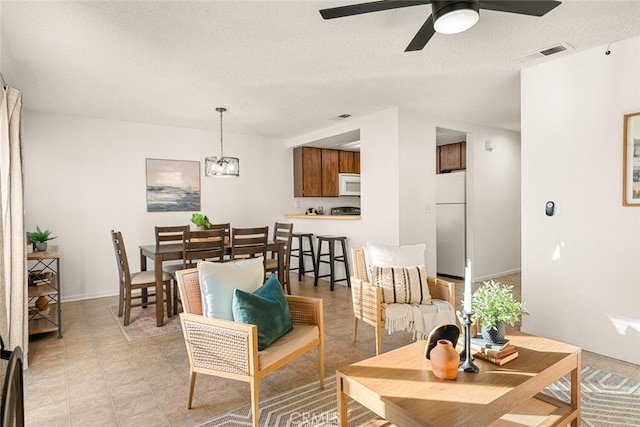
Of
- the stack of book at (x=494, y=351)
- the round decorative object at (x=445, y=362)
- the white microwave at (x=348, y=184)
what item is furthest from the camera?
the white microwave at (x=348, y=184)

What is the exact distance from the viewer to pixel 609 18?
2.36 m

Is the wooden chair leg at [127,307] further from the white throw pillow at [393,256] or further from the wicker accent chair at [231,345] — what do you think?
the white throw pillow at [393,256]

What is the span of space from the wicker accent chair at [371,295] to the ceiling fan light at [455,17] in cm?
175

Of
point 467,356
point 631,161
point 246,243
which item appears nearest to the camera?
point 467,356

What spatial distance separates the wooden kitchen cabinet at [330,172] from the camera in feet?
21.7

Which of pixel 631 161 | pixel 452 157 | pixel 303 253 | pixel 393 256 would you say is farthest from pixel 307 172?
pixel 631 161

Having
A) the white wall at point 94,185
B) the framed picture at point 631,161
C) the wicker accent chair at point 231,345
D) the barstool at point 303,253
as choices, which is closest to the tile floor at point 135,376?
the wicker accent chair at point 231,345

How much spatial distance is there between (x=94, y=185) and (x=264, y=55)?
3.36 metres

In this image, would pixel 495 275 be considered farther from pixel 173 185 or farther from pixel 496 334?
pixel 173 185

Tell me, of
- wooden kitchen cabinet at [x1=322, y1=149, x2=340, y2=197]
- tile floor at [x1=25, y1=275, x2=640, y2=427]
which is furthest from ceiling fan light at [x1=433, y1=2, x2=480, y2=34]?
wooden kitchen cabinet at [x1=322, y1=149, x2=340, y2=197]

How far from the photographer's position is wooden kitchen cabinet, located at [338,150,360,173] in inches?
271

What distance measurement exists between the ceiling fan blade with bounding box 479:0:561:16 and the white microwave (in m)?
5.05

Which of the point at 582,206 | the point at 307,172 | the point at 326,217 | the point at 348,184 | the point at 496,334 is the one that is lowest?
the point at 496,334

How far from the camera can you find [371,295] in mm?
2729
